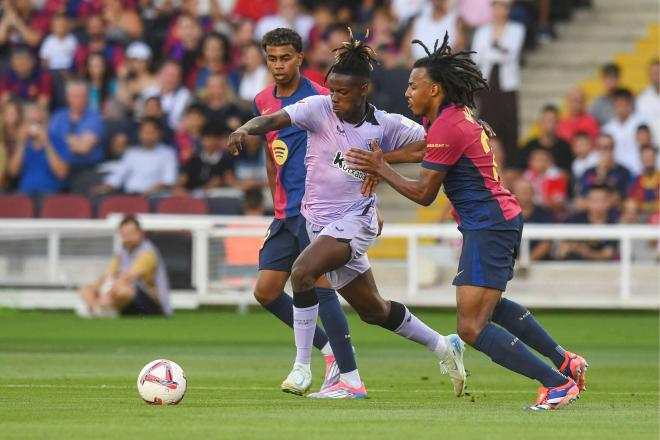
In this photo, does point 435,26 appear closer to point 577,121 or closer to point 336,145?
point 577,121

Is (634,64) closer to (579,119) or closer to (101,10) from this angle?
(579,119)

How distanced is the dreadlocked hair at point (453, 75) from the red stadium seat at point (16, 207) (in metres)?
12.7

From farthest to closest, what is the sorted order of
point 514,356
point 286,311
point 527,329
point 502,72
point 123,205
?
point 502,72
point 123,205
point 286,311
point 527,329
point 514,356

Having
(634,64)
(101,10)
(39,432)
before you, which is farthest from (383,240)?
(39,432)

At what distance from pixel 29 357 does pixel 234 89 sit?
9.33 meters

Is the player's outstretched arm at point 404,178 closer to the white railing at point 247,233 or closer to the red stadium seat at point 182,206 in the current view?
A: the white railing at point 247,233

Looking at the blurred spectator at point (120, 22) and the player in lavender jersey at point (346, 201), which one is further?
the blurred spectator at point (120, 22)

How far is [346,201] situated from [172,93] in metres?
13.1

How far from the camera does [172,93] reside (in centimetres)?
2355

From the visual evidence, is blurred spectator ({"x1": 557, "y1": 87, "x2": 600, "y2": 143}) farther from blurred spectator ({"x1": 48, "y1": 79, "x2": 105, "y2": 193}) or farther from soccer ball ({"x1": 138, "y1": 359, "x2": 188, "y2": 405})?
soccer ball ({"x1": 138, "y1": 359, "x2": 188, "y2": 405})

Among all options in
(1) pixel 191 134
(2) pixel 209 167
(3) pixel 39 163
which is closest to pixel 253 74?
(1) pixel 191 134

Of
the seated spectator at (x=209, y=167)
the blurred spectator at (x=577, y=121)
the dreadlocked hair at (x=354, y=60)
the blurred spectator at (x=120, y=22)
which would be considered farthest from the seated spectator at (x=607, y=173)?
the dreadlocked hair at (x=354, y=60)

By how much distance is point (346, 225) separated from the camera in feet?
35.2

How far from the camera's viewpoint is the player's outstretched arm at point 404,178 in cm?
972
